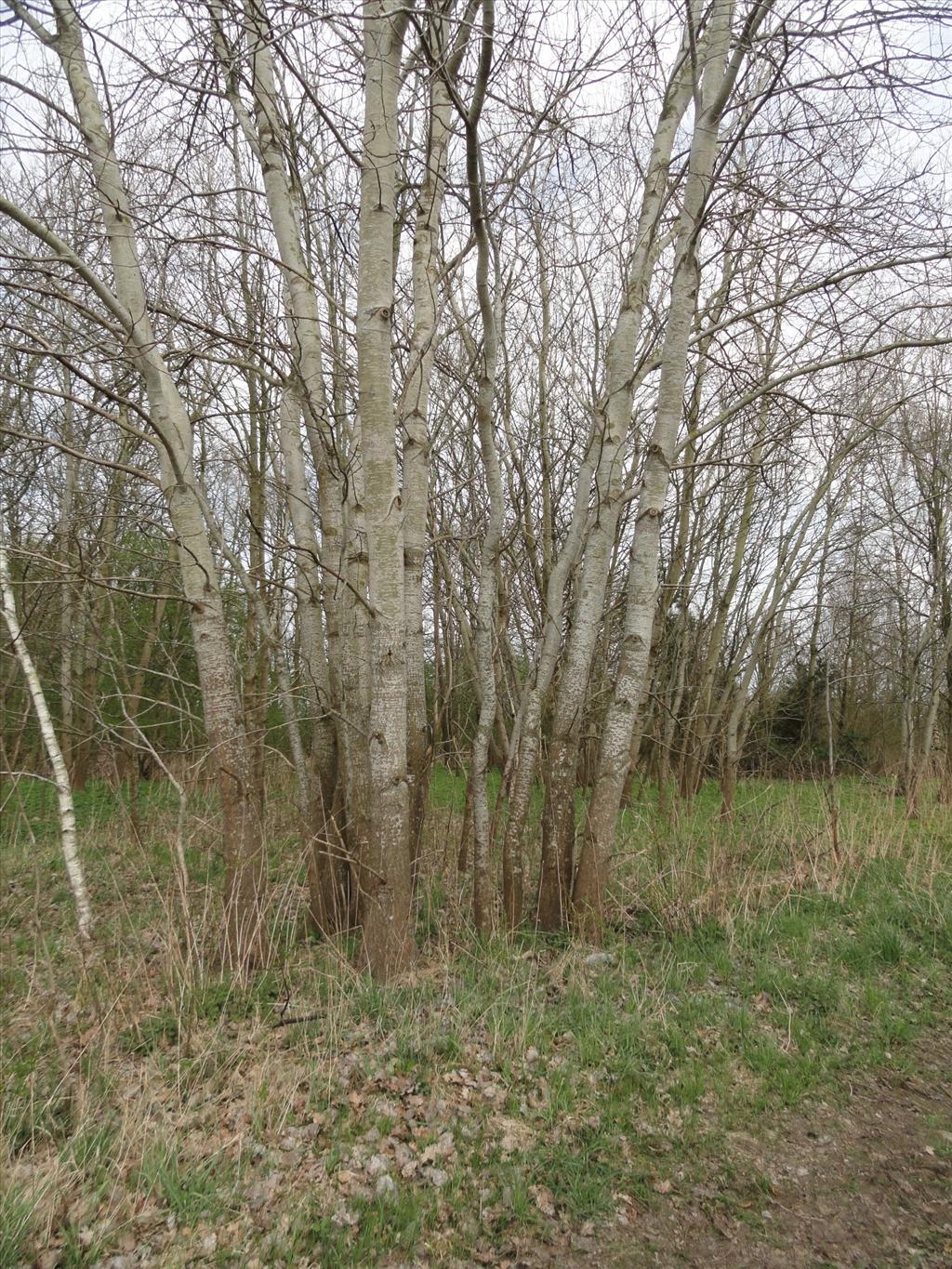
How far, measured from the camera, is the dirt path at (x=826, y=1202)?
2.41m

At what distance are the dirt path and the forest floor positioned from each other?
0.01 metres

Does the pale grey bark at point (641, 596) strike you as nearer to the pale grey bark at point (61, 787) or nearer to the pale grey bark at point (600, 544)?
the pale grey bark at point (600, 544)

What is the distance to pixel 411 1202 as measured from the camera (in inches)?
100

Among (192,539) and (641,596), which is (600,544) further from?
(192,539)

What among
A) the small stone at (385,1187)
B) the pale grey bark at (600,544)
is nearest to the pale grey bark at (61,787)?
the small stone at (385,1187)

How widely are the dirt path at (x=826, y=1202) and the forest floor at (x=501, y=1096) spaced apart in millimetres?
11

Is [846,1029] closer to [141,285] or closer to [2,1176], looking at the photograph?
[2,1176]

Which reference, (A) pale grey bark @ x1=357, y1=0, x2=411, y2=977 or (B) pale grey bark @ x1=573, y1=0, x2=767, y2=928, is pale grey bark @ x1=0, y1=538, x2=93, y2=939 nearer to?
(A) pale grey bark @ x1=357, y1=0, x2=411, y2=977

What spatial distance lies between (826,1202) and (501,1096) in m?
1.33

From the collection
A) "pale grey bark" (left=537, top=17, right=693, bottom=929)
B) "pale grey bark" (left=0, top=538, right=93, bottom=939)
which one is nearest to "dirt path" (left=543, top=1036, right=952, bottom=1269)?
"pale grey bark" (left=537, top=17, right=693, bottom=929)

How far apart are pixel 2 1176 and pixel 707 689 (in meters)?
11.0

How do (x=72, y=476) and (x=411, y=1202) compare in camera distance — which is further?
(x=72, y=476)

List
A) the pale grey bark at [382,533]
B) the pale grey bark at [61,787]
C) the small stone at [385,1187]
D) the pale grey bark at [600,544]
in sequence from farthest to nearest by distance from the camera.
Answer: the pale grey bark at [600,544]
the pale grey bark at [61,787]
the pale grey bark at [382,533]
the small stone at [385,1187]

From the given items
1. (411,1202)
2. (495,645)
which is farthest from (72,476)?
(411,1202)
